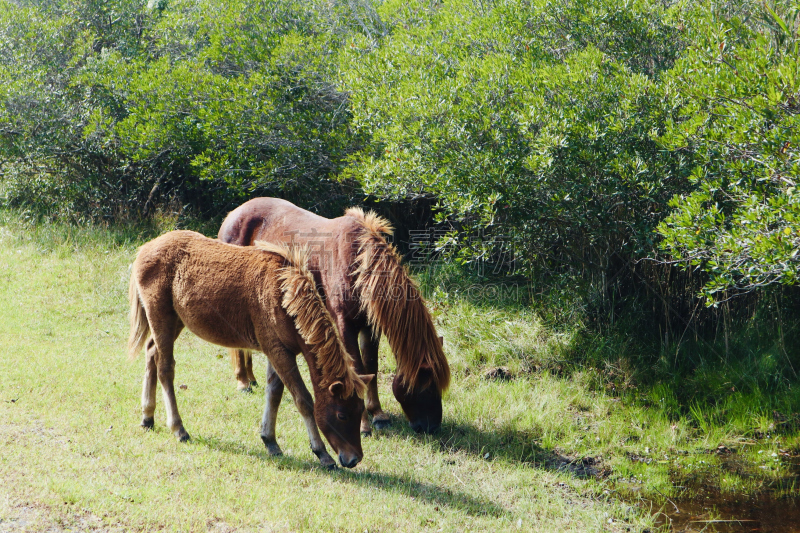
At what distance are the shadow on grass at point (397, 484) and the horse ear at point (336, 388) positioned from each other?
65 cm

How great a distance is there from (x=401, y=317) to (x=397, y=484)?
1412 mm

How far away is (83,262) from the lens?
34.4 feet

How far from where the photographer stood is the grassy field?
4.31 meters

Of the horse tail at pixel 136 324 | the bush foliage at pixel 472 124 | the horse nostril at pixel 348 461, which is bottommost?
the horse nostril at pixel 348 461

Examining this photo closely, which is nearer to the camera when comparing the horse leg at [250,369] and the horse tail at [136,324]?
the horse tail at [136,324]

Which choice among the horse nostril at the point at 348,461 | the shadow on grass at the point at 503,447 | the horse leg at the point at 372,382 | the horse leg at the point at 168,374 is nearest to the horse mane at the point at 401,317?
the horse leg at the point at 372,382

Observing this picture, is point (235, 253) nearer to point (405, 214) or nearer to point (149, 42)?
point (405, 214)

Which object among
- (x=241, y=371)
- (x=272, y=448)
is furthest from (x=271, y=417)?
(x=241, y=371)

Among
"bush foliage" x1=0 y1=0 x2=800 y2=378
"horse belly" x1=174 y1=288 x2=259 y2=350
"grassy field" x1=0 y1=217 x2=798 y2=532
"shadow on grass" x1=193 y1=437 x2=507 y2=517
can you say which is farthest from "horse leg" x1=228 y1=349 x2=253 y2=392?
"bush foliage" x1=0 y1=0 x2=800 y2=378

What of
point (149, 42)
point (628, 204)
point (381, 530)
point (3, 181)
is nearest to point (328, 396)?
point (381, 530)

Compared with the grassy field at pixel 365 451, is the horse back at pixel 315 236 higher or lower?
higher

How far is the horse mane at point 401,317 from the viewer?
18.7ft

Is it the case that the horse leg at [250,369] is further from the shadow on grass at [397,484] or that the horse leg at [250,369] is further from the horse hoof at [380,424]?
the shadow on grass at [397,484]

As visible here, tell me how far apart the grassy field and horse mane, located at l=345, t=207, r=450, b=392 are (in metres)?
0.70
